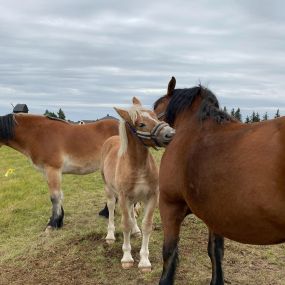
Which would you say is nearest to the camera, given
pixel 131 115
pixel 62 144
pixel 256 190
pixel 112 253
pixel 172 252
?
pixel 256 190

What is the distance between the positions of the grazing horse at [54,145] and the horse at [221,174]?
3.51 m

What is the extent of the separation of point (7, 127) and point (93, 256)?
9.52 ft

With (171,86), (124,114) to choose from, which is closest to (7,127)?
(124,114)

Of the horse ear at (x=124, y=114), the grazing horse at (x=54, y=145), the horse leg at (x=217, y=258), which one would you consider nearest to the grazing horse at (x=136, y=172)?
the horse ear at (x=124, y=114)

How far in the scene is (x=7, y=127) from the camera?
23.6 ft

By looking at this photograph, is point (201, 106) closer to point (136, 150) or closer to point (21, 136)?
point (136, 150)

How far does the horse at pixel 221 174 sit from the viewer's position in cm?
289

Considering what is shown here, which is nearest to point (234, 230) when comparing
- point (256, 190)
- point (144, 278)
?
point (256, 190)

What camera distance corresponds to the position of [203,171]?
131 inches

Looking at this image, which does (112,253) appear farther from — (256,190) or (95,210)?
(256,190)

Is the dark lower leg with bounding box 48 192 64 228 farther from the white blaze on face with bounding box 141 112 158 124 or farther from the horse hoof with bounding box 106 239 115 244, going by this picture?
the white blaze on face with bounding box 141 112 158 124

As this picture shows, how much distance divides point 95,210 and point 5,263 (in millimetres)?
2688

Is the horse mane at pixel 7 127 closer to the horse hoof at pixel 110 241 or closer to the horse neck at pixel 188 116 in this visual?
the horse hoof at pixel 110 241

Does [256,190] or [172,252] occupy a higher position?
[256,190]
